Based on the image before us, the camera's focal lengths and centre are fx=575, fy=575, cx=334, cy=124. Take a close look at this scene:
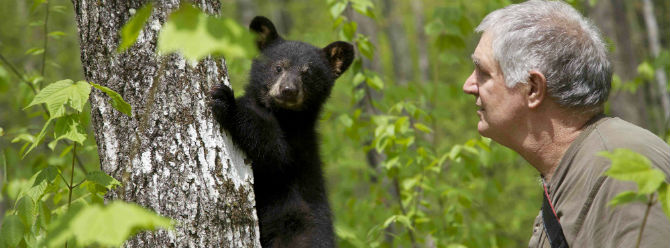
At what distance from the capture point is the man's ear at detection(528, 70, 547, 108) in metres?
2.72

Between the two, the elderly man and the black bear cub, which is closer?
the elderly man

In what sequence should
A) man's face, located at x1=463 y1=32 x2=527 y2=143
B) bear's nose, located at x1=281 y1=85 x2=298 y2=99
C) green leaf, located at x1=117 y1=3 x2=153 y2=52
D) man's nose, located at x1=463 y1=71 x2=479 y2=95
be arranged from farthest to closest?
bear's nose, located at x1=281 y1=85 x2=298 y2=99, man's nose, located at x1=463 y1=71 x2=479 y2=95, man's face, located at x1=463 y1=32 x2=527 y2=143, green leaf, located at x1=117 y1=3 x2=153 y2=52

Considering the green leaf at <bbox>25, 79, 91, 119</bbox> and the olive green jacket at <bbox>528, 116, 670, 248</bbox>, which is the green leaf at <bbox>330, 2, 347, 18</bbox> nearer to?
the olive green jacket at <bbox>528, 116, 670, 248</bbox>

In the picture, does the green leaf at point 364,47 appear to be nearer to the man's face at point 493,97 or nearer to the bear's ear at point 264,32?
the bear's ear at point 264,32

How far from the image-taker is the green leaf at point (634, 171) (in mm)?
1438

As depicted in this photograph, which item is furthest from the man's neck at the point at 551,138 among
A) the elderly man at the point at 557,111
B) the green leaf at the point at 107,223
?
the green leaf at the point at 107,223

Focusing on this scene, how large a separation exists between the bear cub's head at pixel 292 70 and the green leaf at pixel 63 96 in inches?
79.1

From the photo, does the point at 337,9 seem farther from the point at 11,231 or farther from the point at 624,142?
the point at 11,231

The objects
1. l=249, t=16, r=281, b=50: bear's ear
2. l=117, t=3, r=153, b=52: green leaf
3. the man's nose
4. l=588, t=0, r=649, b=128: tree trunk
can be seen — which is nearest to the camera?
l=117, t=3, r=153, b=52: green leaf

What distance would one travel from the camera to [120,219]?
1103 mm

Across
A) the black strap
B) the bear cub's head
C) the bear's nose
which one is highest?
the bear cub's head

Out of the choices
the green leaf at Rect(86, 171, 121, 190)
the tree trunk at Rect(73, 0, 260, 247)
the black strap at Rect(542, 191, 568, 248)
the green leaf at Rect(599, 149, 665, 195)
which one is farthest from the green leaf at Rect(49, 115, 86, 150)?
the black strap at Rect(542, 191, 568, 248)

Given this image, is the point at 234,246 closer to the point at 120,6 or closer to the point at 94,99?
the point at 94,99

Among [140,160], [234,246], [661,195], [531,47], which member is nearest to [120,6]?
[140,160]
